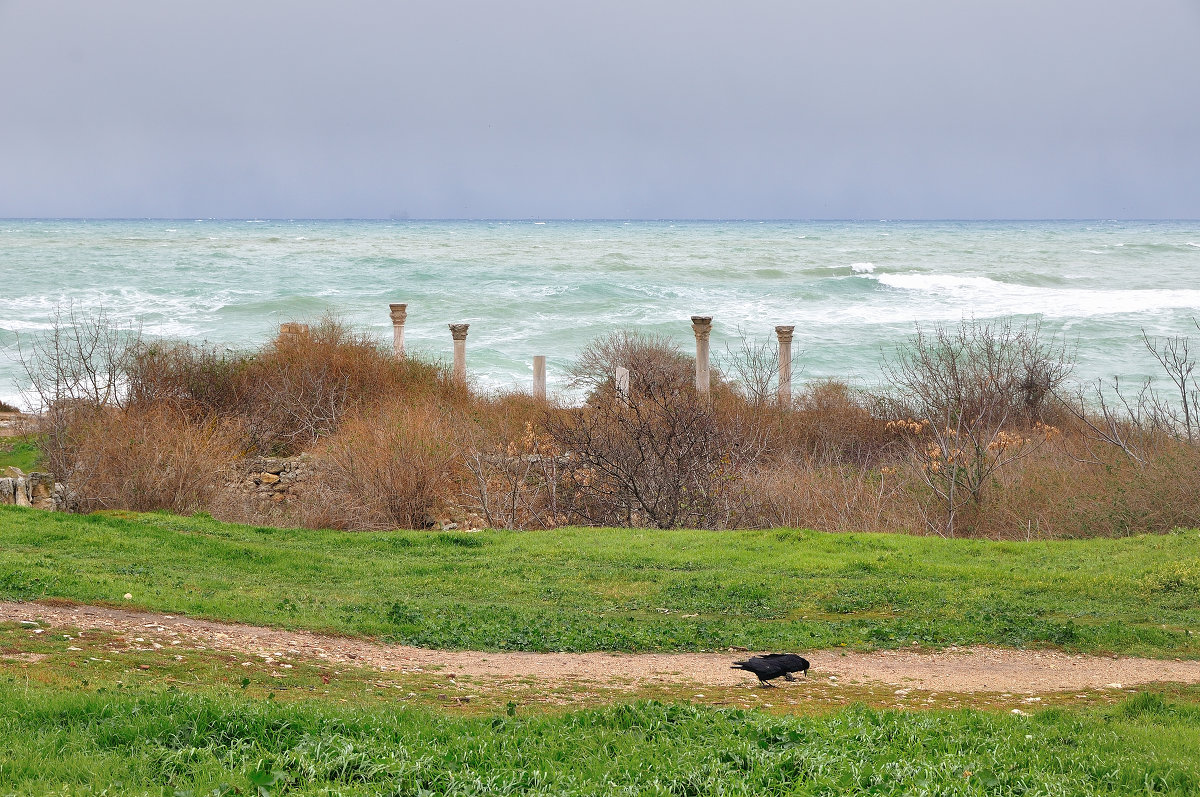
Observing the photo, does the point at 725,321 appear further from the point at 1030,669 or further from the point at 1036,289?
the point at 1030,669

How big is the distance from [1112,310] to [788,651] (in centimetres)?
4941

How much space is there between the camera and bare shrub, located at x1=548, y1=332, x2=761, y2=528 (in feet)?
68.9

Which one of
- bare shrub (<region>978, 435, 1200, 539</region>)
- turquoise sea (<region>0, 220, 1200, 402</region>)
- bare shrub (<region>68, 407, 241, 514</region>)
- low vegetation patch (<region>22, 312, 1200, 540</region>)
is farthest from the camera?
turquoise sea (<region>0, 220, 1200, 402</region>)

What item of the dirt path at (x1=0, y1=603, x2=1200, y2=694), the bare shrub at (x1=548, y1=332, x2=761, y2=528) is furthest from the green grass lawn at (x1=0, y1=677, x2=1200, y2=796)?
the bare shrub at (x1=548, y1=332, x2=761, y2=528)

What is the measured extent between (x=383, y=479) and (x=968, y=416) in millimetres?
14063

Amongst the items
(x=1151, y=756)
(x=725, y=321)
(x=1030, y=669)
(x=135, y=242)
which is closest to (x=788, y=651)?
(x=1030, y=669)

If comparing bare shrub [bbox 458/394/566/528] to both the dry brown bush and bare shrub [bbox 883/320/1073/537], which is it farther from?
bare shrub [bbox 883/320/1073/537]

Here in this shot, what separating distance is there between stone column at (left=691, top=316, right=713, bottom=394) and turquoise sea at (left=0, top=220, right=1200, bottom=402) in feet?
35.8

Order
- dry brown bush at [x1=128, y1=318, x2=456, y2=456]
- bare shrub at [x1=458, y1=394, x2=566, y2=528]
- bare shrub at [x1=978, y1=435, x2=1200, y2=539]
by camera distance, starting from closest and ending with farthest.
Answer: bare shrub at [x1=978, y1=435, x2=1200, y2=539] < bare shrub at [x1=458, y1=394, x2=566, y2=528] < dry brown bush at [x1=128, y1=318, x2=456, y2=456]

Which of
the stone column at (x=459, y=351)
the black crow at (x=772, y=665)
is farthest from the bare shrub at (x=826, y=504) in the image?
the black crow at (x=772, y=665)

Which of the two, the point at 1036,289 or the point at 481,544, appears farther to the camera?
the point at 1036,289

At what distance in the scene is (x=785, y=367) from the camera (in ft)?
95.0

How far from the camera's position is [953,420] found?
2541 centimetres

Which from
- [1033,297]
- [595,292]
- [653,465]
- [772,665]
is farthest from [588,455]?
[1033,297]
